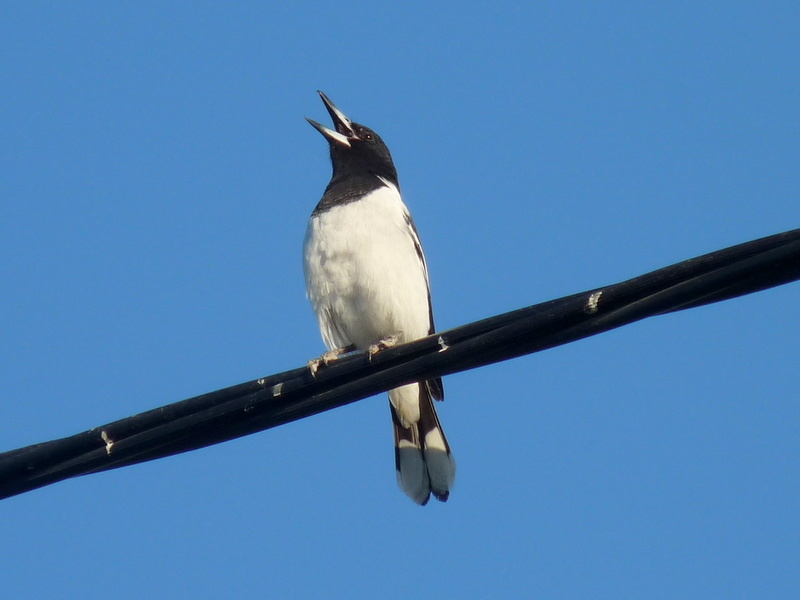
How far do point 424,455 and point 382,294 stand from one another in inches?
47.8

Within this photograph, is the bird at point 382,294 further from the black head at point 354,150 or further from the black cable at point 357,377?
the black cable at point 357,377

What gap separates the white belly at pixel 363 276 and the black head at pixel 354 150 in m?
1.00

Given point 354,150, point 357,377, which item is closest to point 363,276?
point 354,150

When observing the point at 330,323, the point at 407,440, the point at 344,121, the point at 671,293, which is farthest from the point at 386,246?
the point at 671,293

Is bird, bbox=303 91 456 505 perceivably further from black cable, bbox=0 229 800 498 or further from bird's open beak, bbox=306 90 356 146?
black cable, bbox=0 229 800 498

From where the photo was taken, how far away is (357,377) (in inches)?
155

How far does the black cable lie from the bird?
95.6 inches

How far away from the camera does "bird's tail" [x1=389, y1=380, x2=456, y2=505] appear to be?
6.98 metres

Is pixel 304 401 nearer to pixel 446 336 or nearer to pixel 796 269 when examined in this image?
pixel 446 336

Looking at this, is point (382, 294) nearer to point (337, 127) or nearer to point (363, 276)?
point (363, 276)

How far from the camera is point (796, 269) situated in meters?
3.26

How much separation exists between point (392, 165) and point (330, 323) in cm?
204

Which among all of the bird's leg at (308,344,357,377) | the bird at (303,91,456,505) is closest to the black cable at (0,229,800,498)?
the bird's leg at (308,344,357,377)

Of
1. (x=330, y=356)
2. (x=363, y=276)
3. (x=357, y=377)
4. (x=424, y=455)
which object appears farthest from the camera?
(x=424, y=455)
